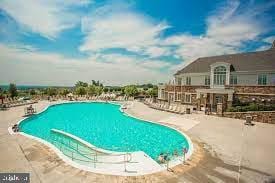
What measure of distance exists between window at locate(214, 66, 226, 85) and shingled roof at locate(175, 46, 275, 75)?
1.70 m

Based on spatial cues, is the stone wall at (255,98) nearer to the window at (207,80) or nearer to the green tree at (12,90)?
the window at (207,80)

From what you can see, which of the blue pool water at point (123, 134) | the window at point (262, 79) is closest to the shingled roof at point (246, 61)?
the window at point (262, 79)

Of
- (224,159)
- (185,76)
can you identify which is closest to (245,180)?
(224,159)

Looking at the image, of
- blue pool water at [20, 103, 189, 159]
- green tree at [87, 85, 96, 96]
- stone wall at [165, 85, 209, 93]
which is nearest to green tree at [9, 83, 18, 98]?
green tree at [87, 85, 96, 96]

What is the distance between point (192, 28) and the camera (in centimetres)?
2592

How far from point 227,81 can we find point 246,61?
15.1 feet

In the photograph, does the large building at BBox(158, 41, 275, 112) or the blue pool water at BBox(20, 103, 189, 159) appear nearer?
the blue pool water at BBox(20, 103, 189, 159)

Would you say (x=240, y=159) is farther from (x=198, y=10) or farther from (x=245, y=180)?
(x=198, y=10)

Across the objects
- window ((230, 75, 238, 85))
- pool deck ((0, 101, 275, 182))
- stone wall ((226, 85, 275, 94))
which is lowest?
pool deck ((0, 101, 275, 182))

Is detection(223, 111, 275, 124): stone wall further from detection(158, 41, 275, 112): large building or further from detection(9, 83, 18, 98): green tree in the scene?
detection(9, 83, 18, 98): green tree

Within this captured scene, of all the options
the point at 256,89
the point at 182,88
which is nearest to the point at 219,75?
the point at 182,88

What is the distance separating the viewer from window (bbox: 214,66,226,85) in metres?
31.6

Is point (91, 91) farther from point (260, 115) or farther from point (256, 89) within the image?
point (260, 115)

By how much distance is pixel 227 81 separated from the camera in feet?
102
